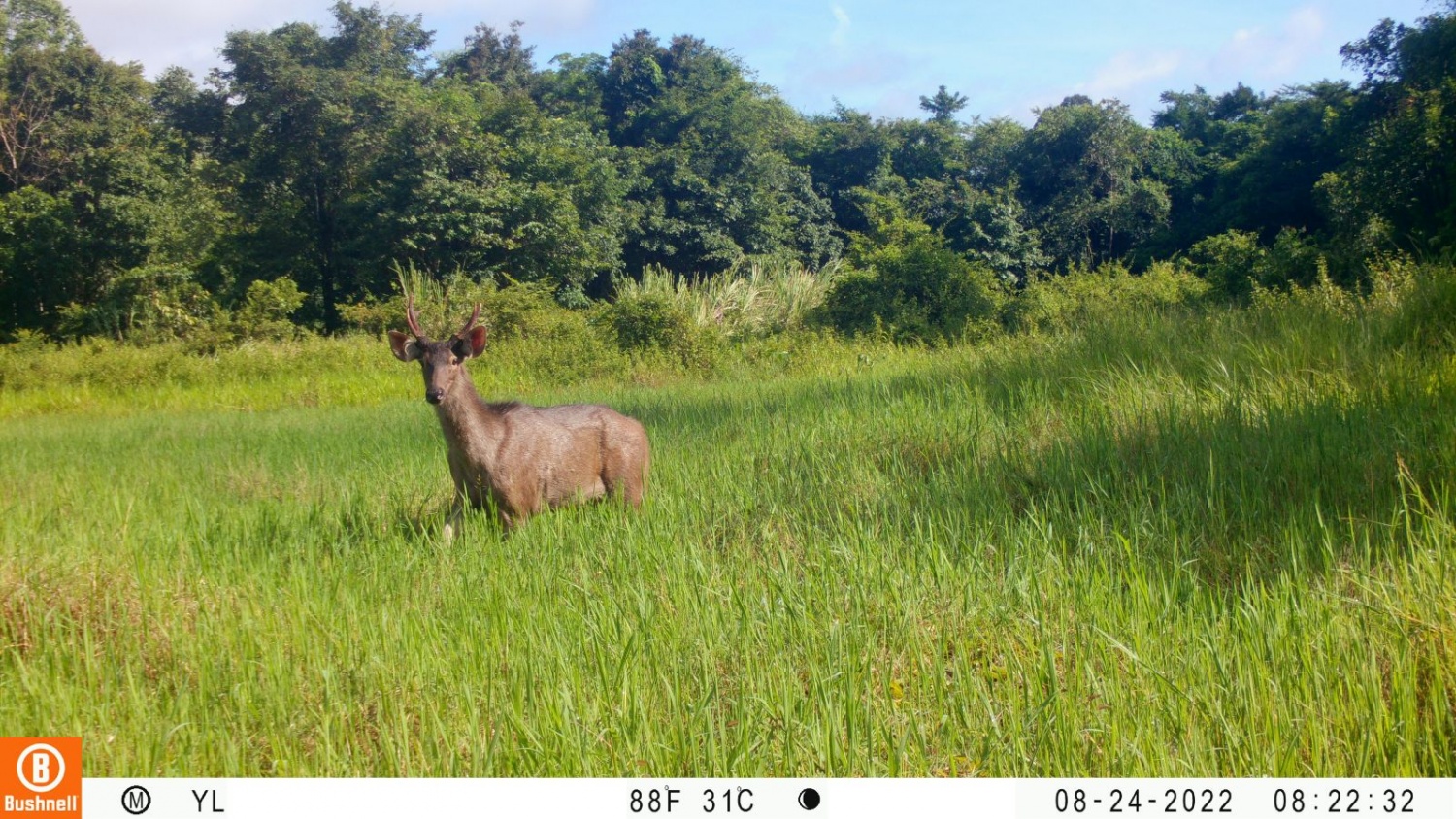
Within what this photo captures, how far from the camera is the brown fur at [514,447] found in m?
5.35

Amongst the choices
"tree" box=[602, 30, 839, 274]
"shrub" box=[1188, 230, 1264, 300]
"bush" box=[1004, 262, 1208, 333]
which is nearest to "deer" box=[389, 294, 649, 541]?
"bush" box=[1004, 262, 1208, 333]

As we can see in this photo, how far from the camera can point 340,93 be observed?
2898cm

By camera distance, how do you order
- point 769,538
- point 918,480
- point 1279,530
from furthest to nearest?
point 918,480, point 769,538, point 1279,530

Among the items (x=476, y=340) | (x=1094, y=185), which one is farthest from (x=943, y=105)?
(x=476, y=340)

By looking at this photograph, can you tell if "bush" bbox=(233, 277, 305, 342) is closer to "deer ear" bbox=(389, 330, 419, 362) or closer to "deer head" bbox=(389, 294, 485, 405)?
"deer ear" bbox=(389, 330, 419, 362)

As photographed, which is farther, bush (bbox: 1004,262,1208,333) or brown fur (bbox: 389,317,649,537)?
bush (bbox: 1004,262,1208,333)

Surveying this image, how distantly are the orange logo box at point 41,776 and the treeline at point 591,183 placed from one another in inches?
709

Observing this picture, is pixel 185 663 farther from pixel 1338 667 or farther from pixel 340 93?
pixel 340 93

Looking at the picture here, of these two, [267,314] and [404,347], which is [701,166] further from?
[404,347]

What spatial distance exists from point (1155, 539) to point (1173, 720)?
160 cm

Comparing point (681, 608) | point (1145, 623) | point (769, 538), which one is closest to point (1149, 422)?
point (769, 538)

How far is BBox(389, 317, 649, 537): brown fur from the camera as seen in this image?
5348 millimetres

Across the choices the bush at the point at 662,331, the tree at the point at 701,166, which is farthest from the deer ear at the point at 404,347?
the tree at the point at 701,166
